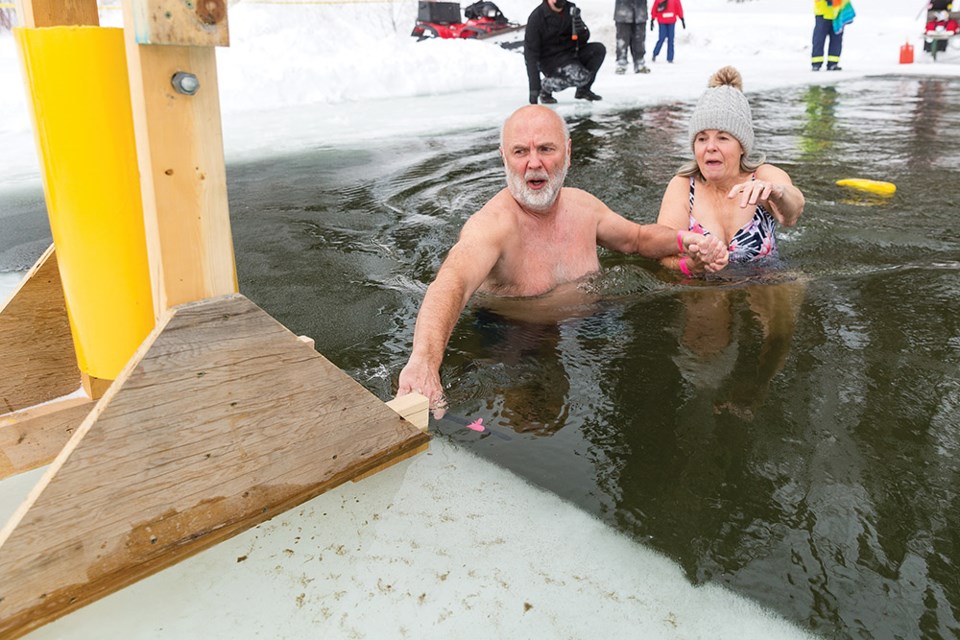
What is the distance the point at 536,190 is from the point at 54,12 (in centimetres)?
198

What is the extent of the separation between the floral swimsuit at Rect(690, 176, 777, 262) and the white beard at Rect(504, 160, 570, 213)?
109 cm

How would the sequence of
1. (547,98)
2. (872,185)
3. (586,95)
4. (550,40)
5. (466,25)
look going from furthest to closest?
1. (466,25)
2. (586,95)
3. (547,98)
4. (550,40)
5. (872,185)

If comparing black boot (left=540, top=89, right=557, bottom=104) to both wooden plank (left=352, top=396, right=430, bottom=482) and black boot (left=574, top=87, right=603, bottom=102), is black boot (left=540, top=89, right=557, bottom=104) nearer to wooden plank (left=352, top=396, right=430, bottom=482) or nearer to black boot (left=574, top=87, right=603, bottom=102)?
black boot (left=574, top=87, right=603, bottom=102)

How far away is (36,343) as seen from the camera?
7.79 ft

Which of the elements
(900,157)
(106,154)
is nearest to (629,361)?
(106,154)

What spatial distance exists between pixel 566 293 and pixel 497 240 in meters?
0.56

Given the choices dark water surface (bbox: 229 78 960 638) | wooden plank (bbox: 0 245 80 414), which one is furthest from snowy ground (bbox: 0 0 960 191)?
wooden plank (bbox: 0 245 80 414)

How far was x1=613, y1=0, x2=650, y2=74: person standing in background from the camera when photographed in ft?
44.7

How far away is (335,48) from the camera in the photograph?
14664 millimetres

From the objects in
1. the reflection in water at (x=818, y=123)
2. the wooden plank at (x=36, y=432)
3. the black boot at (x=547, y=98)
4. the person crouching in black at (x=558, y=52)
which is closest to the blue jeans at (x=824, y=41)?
the reflection in water at (x=818, y=123)

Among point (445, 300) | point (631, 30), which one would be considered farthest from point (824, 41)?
point (445, 300)

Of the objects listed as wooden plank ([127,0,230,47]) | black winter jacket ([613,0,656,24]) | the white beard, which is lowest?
the white beard

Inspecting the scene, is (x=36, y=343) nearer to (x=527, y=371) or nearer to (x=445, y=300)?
(x=445, y=300)

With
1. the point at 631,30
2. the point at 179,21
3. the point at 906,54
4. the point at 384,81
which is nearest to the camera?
the point at 179,21
